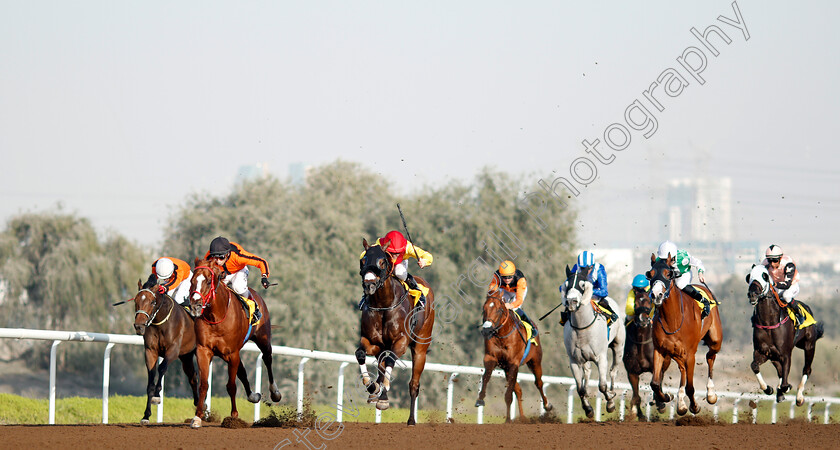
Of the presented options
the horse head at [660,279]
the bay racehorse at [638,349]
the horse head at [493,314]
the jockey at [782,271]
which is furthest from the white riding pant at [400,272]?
the jockey at [782,271]

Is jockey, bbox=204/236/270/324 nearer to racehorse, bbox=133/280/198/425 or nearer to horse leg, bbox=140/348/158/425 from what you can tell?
racehorse, bbox=133/280/198/425

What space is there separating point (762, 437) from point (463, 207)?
21.9 m

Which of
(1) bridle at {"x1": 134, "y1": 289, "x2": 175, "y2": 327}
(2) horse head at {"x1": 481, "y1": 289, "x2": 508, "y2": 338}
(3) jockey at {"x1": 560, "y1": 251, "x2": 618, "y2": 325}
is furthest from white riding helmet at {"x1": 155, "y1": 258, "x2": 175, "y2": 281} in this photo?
(3) jockey at {"x1": 560, "y1": 251, "x2": 618, "y2": 325}

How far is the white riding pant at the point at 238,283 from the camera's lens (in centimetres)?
1030

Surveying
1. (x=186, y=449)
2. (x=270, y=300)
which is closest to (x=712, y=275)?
(x=270, y=300)

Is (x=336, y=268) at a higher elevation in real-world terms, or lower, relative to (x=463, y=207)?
lower

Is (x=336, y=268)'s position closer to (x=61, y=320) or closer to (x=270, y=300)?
(x=270, y=300)

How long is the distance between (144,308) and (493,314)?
3.71 m

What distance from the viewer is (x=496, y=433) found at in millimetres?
9156

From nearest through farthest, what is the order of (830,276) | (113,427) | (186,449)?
(186,449), (113,427), (830,276)

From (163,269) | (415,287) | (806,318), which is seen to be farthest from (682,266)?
(163,269)

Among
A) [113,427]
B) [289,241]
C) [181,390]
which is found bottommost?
[181,390]

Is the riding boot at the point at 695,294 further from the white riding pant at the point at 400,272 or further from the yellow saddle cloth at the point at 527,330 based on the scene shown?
the white riding pant at the point at 400,272

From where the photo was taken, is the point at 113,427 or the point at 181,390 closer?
the point at 113,427
